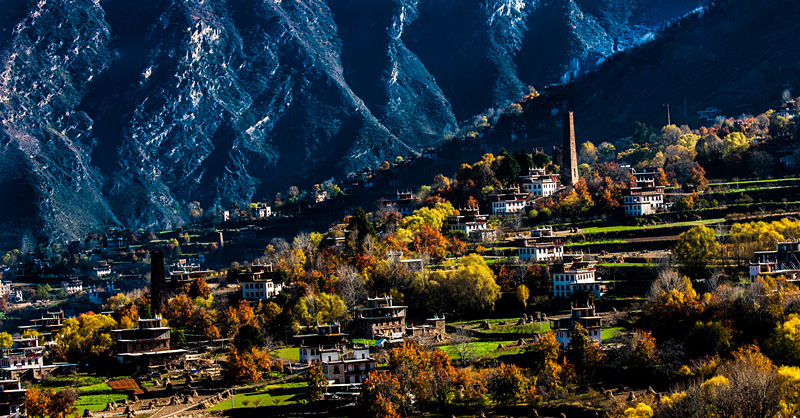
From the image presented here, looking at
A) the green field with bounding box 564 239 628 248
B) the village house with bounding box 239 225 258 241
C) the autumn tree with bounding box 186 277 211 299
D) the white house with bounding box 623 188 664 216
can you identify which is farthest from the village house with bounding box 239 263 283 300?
the village house with bounding box 239 225 258 241

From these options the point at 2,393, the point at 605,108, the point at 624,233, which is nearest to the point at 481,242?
the point at 624,233

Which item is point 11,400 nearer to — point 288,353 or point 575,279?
point 288,353

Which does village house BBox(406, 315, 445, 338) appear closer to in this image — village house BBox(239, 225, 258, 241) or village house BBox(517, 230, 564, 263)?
village house BBox(517, 230, 564, 263)

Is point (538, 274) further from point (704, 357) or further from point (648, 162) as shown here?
point (648, 162)

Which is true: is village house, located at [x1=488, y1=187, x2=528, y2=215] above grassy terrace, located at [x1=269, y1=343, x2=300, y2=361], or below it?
above

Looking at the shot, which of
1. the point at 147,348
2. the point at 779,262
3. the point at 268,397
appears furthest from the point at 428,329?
the point at 779,262

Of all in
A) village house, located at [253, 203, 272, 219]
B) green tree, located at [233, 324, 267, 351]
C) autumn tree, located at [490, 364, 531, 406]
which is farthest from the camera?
village house, located at [253, 203, 272, 219]
